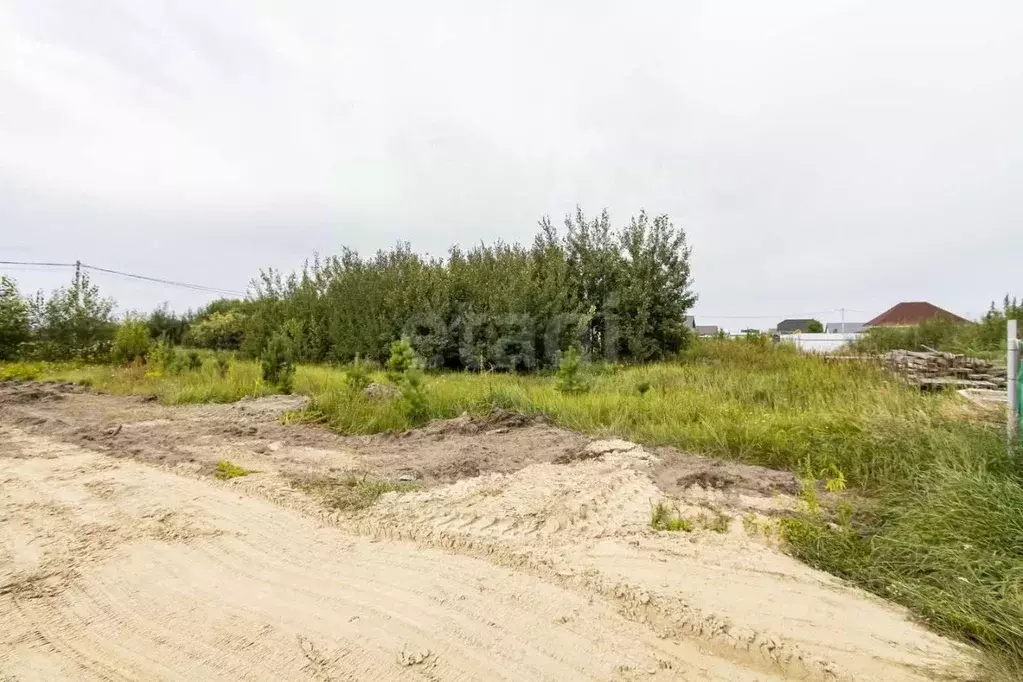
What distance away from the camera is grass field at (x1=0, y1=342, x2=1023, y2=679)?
110 inches

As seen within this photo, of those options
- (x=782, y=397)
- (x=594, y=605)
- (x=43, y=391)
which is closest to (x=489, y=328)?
(x=782, y=397)

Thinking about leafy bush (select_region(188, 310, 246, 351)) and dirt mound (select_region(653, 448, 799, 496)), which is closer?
dirt mound (select_region(653, 448, 799, 496))

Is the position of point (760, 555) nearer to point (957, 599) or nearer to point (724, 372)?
point (957, 599)

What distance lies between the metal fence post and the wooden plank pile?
13.2ft

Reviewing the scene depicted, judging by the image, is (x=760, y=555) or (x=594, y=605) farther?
(x=760, y=555)

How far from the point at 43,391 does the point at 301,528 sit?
11.0 metres

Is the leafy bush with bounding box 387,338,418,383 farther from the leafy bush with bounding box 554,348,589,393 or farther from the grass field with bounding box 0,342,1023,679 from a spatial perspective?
the leafy bush with bounding box 554,348,589,393

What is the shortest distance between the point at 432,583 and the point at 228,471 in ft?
9.61

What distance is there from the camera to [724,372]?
10711 millimetres

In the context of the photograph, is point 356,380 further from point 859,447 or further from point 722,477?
point 859,447

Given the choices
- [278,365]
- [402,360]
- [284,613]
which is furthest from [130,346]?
[284,613]

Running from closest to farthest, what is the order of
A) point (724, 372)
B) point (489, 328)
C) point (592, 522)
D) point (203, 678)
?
1. point (203, 678)
2. point (592, 522)
3. point (724, 372)
4. point (489, 328)

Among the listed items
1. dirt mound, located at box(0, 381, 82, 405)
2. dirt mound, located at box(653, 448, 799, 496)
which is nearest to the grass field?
dirt mound, located at box(653, 448, 799, 496)

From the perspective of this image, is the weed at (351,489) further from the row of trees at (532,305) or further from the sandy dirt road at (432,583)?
the row of trees at (532,305)
